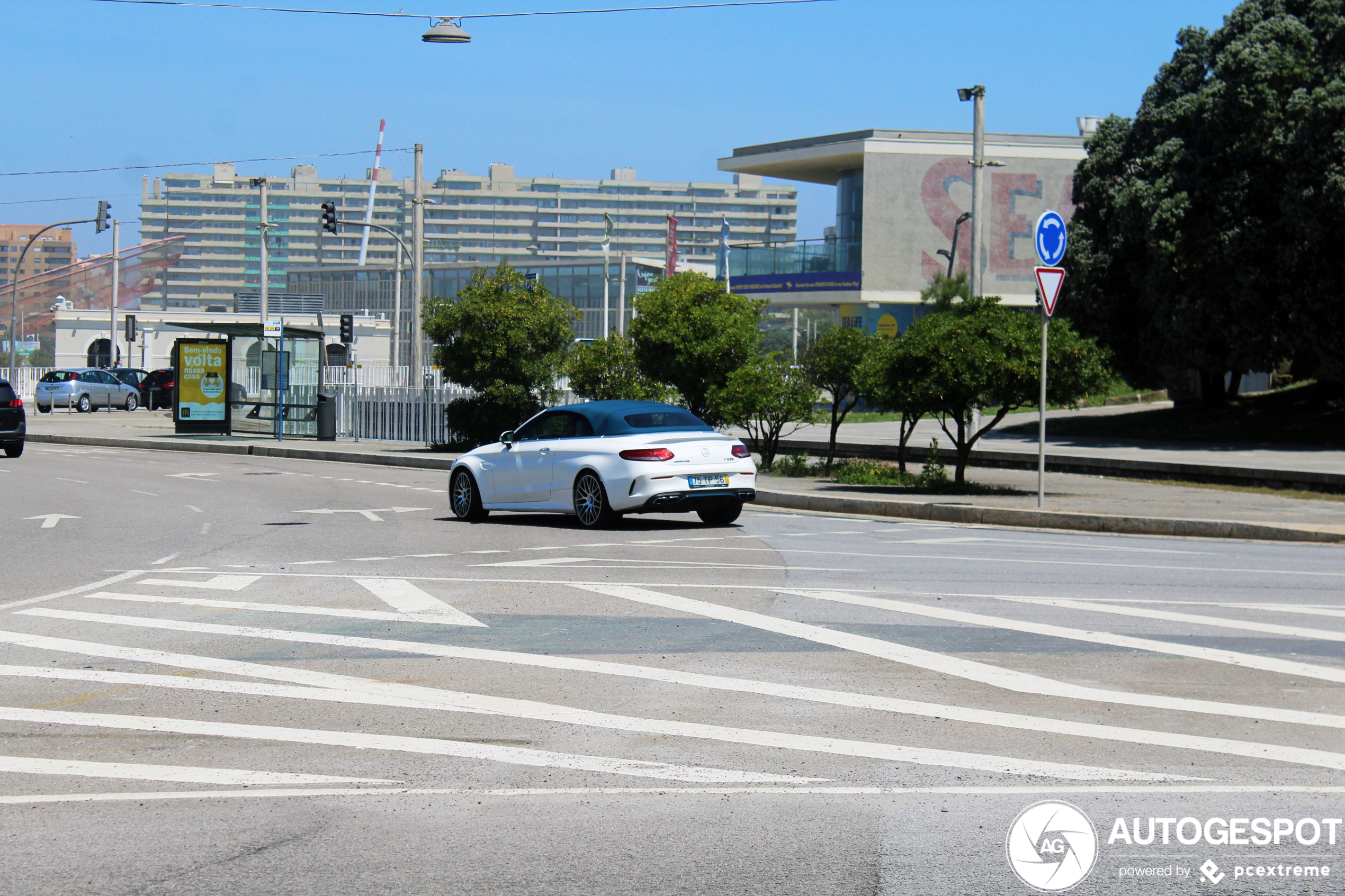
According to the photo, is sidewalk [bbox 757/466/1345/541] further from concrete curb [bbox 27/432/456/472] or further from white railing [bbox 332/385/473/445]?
white railing [bbox 332/385/473/445]

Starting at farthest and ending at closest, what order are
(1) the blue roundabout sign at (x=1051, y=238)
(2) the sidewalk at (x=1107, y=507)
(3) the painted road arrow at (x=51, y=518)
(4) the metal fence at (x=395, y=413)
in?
1. (4) the metal fence at (x=395, y=413)
2. (1) the blue roundabout sign at (x=1051, y=238)
3. (3) the painted road arrow at (x=51, y=518)
4. (2) the sidewalk at (x=1107, y=507)

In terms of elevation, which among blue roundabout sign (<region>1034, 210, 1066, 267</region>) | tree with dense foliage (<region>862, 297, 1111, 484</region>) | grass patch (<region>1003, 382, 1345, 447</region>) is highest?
blue roundabout sign (<region>1034, 210, 1066, 267</region>)

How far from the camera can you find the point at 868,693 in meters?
6.88

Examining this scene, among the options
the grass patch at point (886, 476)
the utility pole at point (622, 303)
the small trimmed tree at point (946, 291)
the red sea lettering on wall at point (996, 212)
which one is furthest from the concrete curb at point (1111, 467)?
the red sea lettering on wall at point (996, 212)

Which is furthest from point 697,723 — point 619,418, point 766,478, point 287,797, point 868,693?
point 766,478

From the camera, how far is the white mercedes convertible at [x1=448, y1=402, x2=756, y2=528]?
1523 cm

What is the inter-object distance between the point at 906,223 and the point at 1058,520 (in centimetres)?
4750

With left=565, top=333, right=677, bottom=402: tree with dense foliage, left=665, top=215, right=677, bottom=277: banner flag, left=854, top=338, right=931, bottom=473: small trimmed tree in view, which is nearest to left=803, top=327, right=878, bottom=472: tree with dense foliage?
left=854, top=338, right=931, bottom=473: small trimmed tree

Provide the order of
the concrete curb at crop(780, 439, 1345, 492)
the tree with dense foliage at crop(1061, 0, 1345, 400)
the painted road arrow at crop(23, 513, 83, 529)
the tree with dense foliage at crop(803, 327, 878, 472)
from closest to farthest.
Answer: the painted road arrow at crop(23, 513, 83, 529) < the concrete curb at crop(780, 439, 1345, 492) < the tree with dense foliage at crop(803, 327, 878, 472) < the tree with dense foliage at crop(1061, 0, 1345, 400)

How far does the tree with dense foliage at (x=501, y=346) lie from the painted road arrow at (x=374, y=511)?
403 inches

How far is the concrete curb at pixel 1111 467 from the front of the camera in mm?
20328

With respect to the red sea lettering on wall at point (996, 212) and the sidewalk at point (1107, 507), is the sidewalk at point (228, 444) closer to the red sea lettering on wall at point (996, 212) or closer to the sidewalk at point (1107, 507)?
the sidewalk at point (1107, 507)

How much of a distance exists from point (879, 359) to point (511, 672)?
12745mm

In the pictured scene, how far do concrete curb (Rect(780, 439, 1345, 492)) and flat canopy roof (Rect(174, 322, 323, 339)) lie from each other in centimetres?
1509
